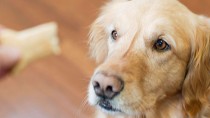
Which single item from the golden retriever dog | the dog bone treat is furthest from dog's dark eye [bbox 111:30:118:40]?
the dog bone treat

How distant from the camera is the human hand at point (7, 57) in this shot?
0.75 metres

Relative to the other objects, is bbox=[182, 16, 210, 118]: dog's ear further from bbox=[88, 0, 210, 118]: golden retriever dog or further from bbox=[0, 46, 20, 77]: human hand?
bbox=[0, 46, 20, 77]: human hand

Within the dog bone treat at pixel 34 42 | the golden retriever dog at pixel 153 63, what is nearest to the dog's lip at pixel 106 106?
the golden retriever dog at pixel 153 63

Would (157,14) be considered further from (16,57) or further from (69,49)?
(69,49)

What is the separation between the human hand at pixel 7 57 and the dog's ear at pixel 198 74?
84 centimetres

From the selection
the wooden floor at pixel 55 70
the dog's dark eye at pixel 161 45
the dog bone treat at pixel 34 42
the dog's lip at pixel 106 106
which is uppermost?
the dog's dark eye at pixel 161 45

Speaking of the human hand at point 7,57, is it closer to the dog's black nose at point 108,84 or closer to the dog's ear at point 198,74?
the dog's black nose at point 108,84

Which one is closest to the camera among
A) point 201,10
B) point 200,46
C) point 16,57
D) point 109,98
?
point 16,57

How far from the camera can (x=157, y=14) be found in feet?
4.61

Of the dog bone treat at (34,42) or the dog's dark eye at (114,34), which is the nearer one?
the dog bone treat at (34,42)

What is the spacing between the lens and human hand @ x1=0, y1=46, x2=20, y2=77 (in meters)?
0.75

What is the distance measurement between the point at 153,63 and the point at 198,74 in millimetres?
186

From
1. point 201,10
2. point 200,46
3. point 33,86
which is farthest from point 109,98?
point 201,10

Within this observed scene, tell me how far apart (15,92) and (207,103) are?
1176 millimetres
